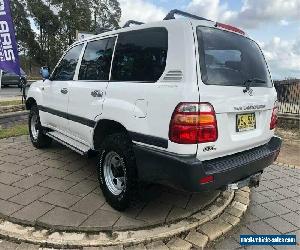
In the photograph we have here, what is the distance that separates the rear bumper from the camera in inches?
117

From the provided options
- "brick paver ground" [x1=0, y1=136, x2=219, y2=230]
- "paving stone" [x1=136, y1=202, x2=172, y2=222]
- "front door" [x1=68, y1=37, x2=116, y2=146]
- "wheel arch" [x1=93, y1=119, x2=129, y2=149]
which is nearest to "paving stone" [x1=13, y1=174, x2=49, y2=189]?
"brick paver ground" [x1=0, y1=136, x2=219, y2=230]

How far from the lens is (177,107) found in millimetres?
2982

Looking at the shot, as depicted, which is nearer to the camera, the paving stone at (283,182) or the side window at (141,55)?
the side window at (141,55)

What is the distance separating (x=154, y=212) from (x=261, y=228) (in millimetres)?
1212

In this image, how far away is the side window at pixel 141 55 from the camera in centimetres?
330

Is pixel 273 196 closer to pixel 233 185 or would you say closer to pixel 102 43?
pixel 233 185

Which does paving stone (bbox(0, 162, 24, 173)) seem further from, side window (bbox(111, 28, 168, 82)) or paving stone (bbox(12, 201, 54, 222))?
side window (bbox(111, 28, 168, 82))

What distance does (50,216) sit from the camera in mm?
3604

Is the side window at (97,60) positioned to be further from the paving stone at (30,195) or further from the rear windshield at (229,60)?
the paving stone at (30,195)

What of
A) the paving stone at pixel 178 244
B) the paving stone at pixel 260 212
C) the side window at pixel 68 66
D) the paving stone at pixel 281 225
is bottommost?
the paving stone at pixel 281 225

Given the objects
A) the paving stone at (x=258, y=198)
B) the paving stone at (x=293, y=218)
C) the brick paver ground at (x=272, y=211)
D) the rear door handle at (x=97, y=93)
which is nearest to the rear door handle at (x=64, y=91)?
the rear door handle at (x=97, y=93)

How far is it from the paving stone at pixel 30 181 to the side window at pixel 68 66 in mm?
1445

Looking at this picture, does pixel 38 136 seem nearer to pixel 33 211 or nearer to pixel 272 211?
pixel 33 211

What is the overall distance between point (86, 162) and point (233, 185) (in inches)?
109
